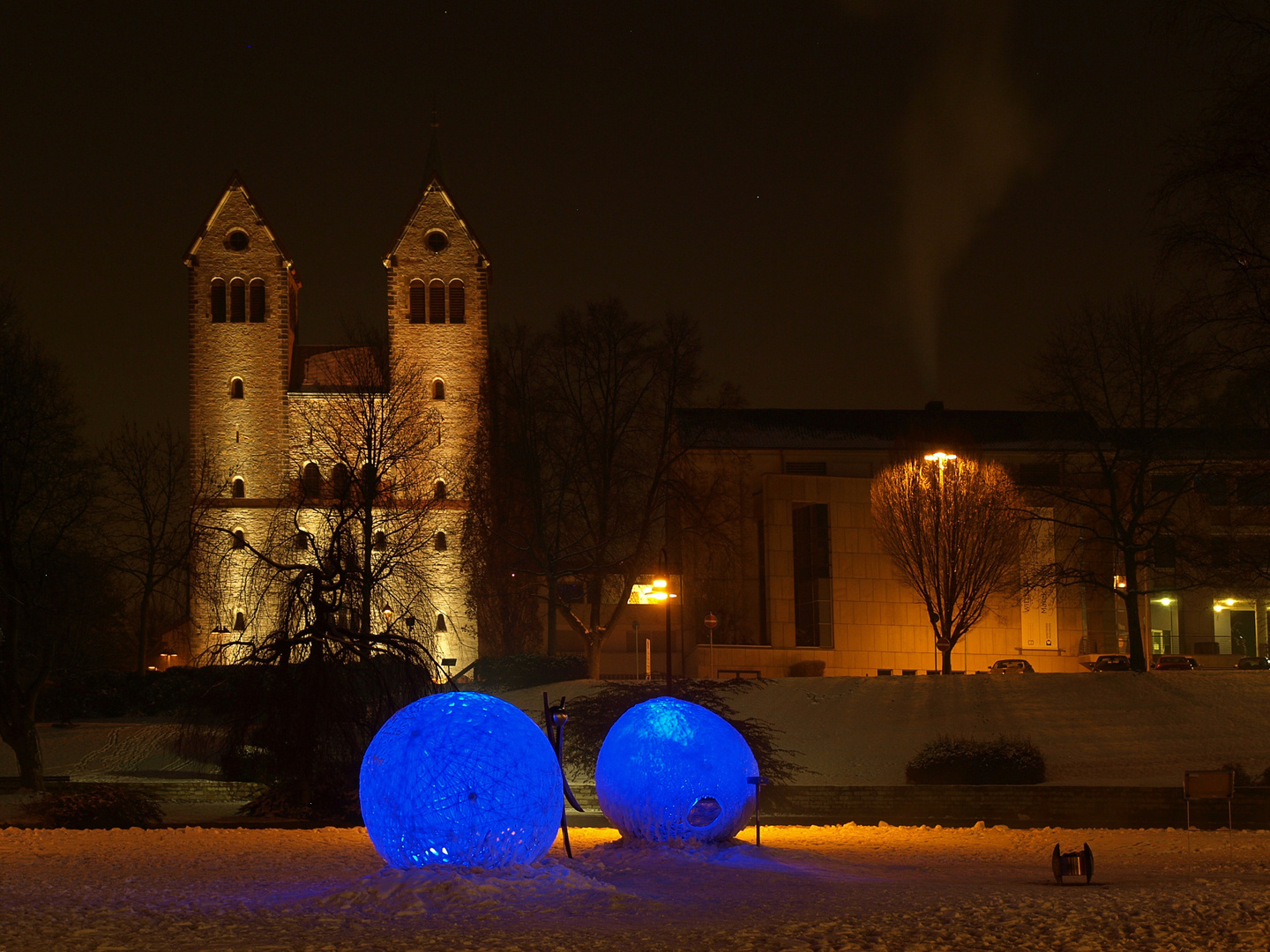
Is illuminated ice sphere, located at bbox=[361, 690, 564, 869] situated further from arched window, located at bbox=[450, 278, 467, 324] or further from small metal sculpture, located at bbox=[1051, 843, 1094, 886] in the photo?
arched window, located at bbox=[450, 278, 467, 324]

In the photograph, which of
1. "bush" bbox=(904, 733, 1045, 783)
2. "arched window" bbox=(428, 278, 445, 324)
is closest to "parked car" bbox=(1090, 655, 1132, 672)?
"bush" bbox=(904, 733, 1045, 783)

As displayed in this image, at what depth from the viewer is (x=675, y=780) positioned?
1547 centimetres

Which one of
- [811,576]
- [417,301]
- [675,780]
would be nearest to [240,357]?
[417,301]

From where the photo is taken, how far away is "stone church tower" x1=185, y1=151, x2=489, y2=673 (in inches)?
2434

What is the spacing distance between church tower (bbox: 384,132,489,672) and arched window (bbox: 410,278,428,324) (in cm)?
5

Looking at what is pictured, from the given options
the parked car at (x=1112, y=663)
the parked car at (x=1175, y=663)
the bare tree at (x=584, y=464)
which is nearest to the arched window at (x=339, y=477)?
the bare tree at (x=584, y=464)

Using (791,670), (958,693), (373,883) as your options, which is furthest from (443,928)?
(791,670)

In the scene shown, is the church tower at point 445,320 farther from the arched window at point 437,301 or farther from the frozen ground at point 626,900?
the frozen ground at point 626,900

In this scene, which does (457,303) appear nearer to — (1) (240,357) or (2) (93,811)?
(1) (240,357)

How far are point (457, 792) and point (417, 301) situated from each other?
56.0 m

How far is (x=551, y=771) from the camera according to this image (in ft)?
43.1

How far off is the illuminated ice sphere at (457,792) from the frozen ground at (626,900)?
34 cm

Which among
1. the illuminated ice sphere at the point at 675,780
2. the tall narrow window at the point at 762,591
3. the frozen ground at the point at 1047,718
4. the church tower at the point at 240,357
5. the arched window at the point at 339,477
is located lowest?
the frozen ground at the point at 1047,718

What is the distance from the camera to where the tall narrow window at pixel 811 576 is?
205ft
